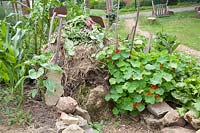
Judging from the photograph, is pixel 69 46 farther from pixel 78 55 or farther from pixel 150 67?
pixel 150 67

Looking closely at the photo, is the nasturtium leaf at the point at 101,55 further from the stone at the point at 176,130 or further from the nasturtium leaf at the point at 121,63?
the stone at the point at 176,130

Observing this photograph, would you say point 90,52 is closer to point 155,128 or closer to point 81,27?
point 81,27

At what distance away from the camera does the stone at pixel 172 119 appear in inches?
110

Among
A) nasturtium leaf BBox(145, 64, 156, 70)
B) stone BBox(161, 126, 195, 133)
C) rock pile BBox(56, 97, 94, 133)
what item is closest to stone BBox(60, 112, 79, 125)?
rock pile BBox(56, 97, 94, 133)

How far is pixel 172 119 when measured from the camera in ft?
9.14

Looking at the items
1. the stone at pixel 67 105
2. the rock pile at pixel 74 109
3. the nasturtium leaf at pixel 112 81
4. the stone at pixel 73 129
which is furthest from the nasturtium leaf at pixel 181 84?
the stone at pixel 73 129

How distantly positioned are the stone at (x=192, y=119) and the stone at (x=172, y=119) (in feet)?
0.20

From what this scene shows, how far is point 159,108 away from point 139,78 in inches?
13.5

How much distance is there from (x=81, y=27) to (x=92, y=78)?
2.21ft

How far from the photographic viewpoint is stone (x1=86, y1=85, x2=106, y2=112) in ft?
9.84

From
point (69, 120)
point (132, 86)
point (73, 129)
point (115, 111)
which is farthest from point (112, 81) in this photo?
point (73, 129)

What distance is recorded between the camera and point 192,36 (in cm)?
851

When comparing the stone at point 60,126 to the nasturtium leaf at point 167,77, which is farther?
the nasturtium leaf at point 167,77

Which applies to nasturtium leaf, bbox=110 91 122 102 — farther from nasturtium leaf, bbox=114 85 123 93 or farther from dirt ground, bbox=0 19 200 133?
dirt ground, bbox=0 19 200 133
